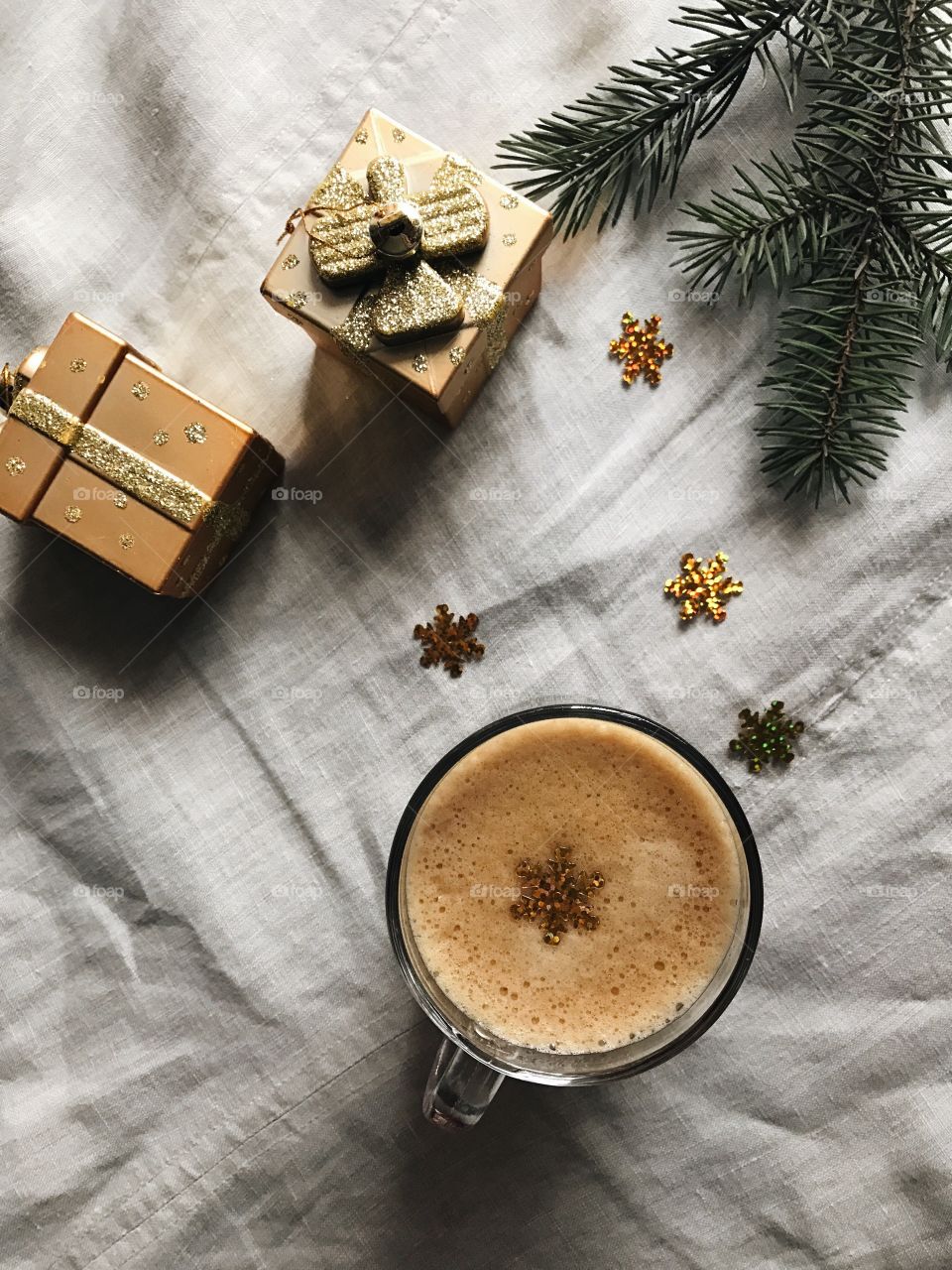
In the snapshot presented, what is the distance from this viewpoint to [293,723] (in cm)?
106

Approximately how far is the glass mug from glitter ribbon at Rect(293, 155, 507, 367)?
36cm

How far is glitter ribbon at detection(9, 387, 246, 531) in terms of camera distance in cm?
96

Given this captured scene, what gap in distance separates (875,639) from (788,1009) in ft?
Result: 1.23

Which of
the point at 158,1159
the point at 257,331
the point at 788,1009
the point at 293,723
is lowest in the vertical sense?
the point at 158,1159

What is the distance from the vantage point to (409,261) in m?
0.91

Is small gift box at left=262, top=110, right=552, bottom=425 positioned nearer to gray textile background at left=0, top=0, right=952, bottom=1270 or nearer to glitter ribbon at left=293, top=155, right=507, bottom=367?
glitter ribbon at left=293, top=155, right=507, bottom=367

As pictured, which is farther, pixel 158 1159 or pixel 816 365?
pixel 158 1159

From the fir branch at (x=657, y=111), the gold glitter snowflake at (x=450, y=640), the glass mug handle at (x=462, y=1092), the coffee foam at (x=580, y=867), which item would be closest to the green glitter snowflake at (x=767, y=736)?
the coffee foam at (x=580, y=867)

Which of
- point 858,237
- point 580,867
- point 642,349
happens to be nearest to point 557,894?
point 580,867

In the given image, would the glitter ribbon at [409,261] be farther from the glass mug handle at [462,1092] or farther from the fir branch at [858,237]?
the glass mug handle at [462,1092]

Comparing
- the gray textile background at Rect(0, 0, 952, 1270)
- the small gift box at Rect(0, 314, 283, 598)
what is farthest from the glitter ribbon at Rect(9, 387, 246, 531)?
the gray textile background at Rect(0, 0, 952, 1270)

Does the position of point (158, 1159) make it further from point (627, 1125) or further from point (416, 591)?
point (416, 591)

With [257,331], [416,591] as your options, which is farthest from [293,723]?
[257,331]

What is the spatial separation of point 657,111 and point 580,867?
682 millimetres
